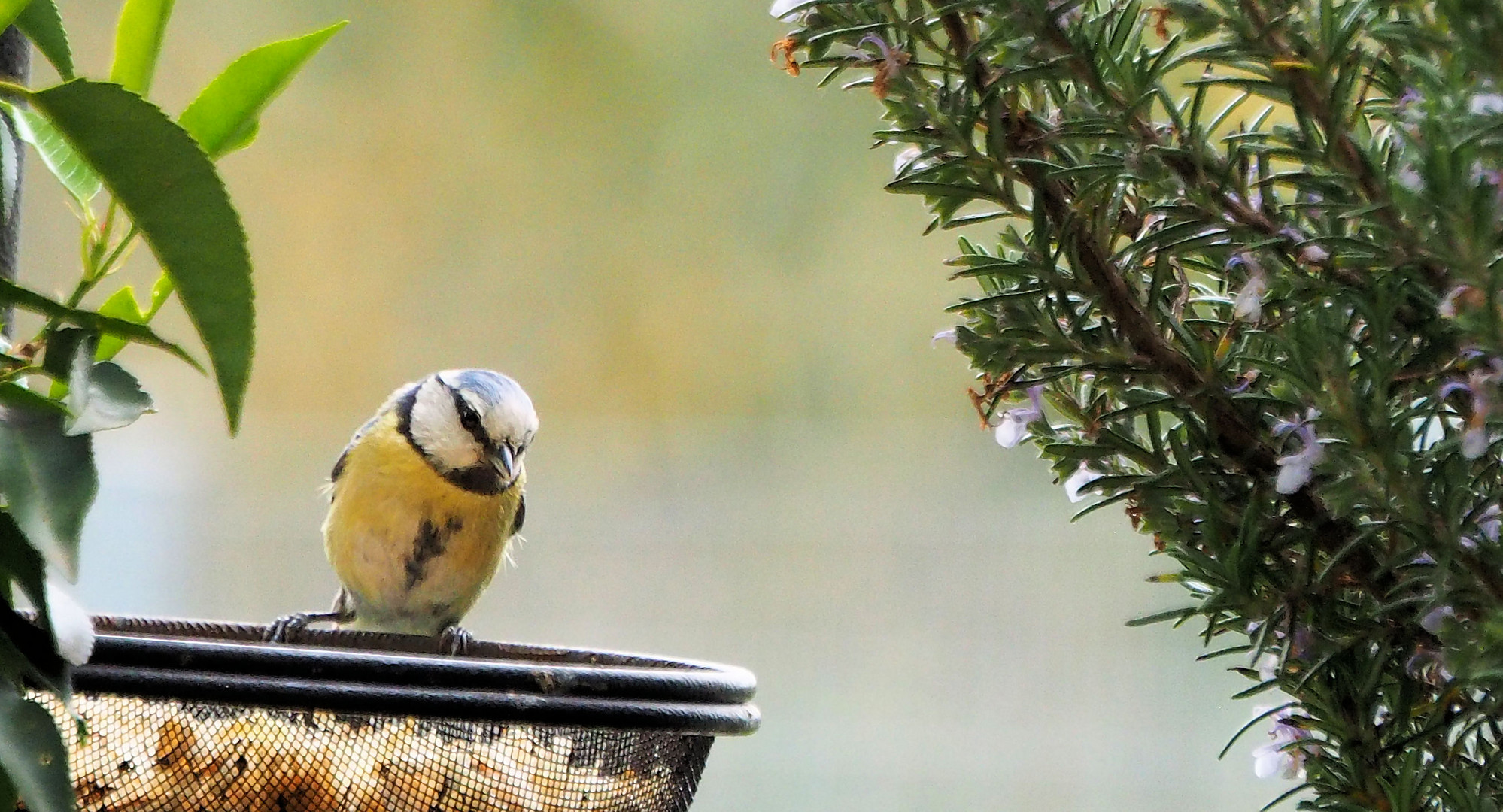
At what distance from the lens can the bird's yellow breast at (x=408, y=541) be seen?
105 centimetres

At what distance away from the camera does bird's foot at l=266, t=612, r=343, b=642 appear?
67cm

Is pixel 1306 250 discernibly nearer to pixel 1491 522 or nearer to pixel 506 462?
pixel 1491 522

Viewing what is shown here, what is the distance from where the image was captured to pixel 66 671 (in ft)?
1.29

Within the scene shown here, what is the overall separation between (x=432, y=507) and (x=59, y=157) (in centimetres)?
59

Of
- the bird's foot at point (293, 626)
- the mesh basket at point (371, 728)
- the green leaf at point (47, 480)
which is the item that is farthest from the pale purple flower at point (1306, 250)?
the bird's foot at point (293, 626)

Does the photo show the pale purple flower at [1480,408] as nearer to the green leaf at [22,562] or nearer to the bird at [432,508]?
Result: the green leaf at [22,562]

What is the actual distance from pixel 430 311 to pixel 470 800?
1216mm

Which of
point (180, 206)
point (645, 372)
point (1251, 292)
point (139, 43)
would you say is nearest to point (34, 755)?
point (180, 206)

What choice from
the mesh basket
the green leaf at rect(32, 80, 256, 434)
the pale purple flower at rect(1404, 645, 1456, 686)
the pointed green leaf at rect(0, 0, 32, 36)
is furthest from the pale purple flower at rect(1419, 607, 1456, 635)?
the pointed green leaf at rect(0, 0, 32, 36)

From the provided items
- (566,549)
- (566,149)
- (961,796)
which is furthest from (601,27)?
(961,796)

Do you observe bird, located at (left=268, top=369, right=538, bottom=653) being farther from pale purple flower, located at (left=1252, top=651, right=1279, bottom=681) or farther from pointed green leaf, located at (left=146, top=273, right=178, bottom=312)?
pale purple flower, located at (left=1252, top=651, right=1279, bottom=681)

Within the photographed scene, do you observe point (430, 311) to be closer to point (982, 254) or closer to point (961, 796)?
point (961, 796)

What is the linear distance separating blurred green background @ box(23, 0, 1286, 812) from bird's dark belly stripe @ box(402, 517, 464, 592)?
441 mm

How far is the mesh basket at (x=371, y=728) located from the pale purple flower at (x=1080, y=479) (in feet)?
0.46
